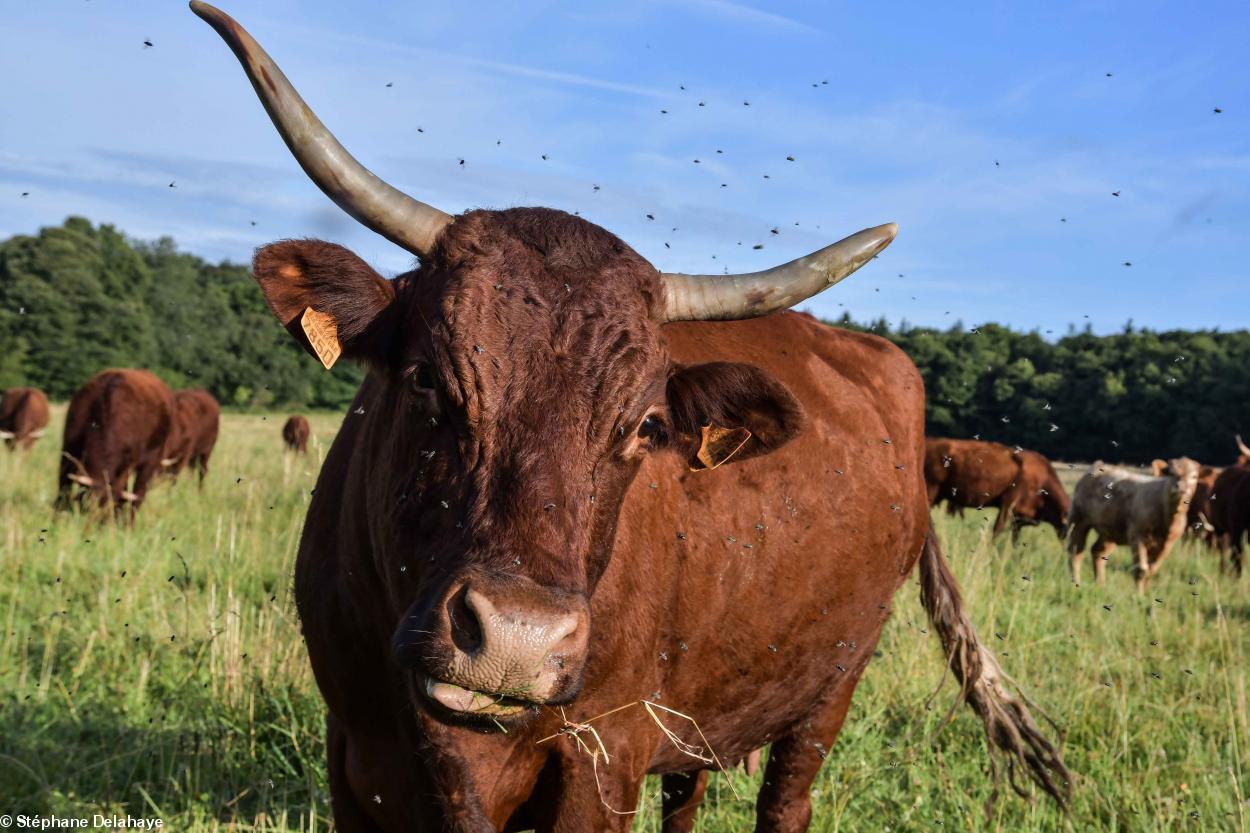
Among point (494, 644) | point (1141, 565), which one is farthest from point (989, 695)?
point (1141, 565)

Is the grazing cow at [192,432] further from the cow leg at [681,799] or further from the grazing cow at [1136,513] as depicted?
the grazing cow at [1136,513]

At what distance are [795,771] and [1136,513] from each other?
13.1 meters

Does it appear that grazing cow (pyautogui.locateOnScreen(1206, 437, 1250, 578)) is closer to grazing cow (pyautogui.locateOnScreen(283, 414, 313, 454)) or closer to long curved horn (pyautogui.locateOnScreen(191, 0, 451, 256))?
long curved horn (pyautogui.locateOnScreen(191, 0, 451, 256))

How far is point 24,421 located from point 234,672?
2189 centimetres

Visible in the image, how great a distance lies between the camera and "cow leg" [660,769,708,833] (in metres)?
4.33

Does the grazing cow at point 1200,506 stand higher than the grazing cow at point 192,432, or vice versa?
the grazing cow at point 1200,506

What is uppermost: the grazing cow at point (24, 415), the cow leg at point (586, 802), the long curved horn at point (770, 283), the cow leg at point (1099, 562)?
the long curved horn at point (770, 283)

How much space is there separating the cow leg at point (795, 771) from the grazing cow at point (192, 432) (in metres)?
14.2

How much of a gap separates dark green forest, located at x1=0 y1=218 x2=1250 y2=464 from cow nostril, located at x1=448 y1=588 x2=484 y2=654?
15.6m

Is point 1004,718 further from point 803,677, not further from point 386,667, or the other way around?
point 386,667

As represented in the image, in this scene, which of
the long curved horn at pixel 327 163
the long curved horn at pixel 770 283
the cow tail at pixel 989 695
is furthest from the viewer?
the cow tail at pixel 989 695

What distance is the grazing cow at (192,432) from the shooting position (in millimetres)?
17656

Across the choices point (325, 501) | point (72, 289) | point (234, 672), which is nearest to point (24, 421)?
point (234, 672)

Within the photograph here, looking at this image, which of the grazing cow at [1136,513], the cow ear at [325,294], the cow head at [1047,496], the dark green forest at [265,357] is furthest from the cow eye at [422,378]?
the cow head at [1047,496]
